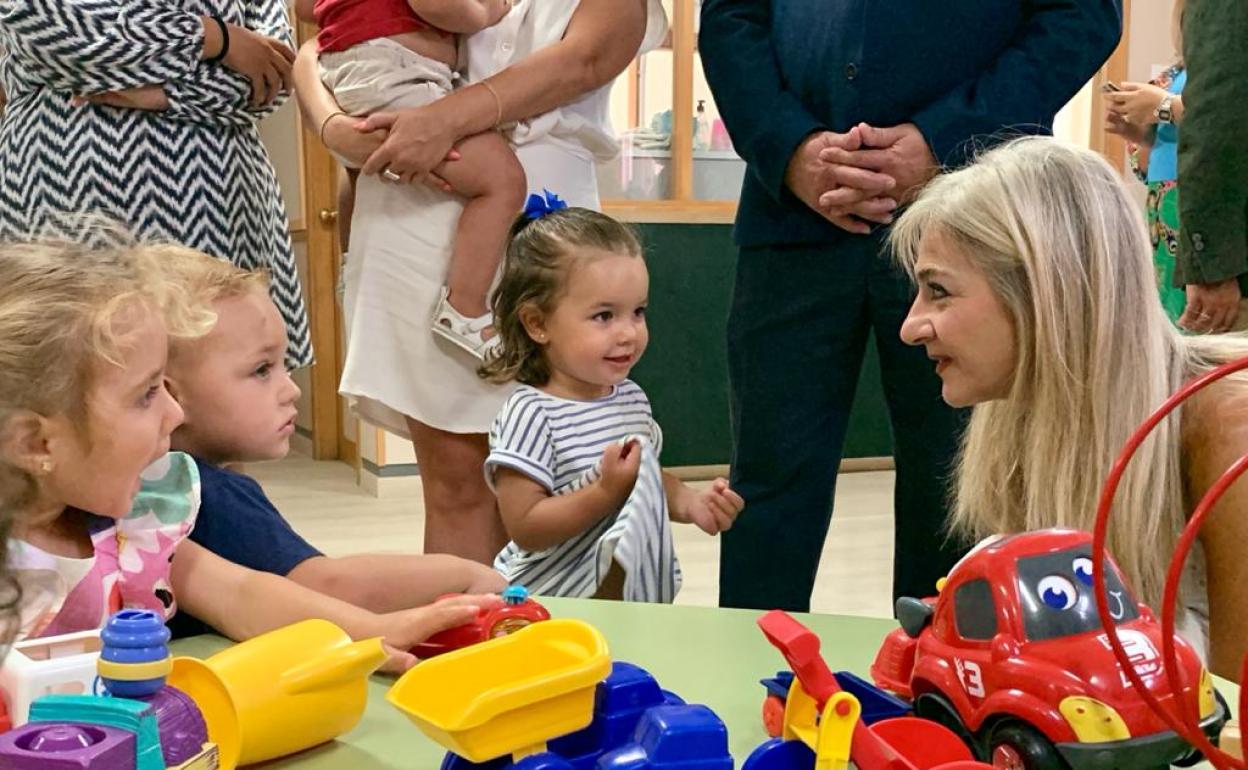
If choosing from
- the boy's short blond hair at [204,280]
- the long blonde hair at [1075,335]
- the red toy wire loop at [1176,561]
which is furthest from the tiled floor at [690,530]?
the red toy wire loop at [1176,561]

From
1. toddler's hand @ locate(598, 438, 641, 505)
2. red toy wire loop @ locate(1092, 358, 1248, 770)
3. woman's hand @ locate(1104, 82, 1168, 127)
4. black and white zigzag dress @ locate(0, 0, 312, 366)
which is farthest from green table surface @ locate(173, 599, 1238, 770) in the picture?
woman's hand @ locate(1104, 82, 1168, 127)

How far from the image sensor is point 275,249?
5.71ft

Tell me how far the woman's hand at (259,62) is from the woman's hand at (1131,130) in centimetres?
158

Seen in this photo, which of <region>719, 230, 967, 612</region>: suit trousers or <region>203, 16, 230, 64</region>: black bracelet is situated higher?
<region>203, 16, 230, 64</region>: black bracelet

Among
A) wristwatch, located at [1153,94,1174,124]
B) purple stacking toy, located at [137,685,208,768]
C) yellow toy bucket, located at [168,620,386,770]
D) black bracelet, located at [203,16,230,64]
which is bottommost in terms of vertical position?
yellow toy bucket, located at [168,620,386,770]

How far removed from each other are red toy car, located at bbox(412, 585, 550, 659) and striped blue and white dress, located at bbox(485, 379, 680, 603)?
17.5 inches

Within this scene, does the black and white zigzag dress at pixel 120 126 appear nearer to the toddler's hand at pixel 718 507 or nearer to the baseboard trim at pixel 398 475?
the toddler's hand at pixel 718 507

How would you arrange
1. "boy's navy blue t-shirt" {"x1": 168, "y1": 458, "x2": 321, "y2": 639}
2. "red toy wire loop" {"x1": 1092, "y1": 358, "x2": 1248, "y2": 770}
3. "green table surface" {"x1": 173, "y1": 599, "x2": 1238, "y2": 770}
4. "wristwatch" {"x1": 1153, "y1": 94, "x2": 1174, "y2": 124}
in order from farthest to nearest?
"wristwatch" {"x1": 1153, "y1": 94, "x2": 1174, "y2": 124}, "boy's navy blue t-shirt" {"x1": 168, "y1": 458, "x2": 321, "y2": 639}, "green table surface" {"x1": 173, "y1": 599, "x2": 1238, "y2": 770}, "red toy wire loop" {"x1": 1092, "y1": 358, "x2": 1248, "y2": 770}

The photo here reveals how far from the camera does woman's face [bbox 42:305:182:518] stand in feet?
2.91

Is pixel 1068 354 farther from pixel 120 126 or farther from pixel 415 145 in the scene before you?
pixel 120 126

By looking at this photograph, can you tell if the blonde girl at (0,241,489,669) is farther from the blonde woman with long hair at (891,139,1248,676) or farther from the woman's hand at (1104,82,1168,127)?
the woman's hand at (1104,82,1168,127)

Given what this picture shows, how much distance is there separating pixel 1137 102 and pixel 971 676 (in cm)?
196

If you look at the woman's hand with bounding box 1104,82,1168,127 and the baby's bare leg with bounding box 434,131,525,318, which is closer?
the baby's bare leg with bounding box 434,131,525,318

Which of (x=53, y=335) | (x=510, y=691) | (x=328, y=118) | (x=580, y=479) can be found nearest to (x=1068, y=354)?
(x=580, y=479)
